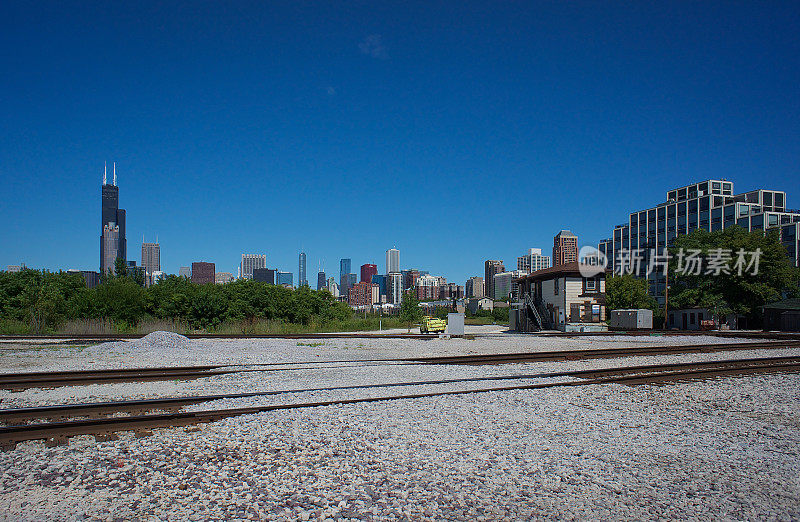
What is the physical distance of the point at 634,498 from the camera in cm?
529

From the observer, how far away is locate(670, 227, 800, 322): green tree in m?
50.5

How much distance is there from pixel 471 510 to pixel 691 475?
3.06 meters

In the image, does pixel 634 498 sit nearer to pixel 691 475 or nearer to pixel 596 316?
pixel 691 475

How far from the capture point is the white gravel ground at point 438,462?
502 cm

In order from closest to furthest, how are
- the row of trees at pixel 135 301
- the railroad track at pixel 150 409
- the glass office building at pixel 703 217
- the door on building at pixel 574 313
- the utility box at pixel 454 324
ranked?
the railroad track at pixel 150 409 < the row of trees at pixel 135 301 < the utility box at pixel 454 324 < the door on building at pixel 574 313 < the glass office building at pixel 703 217

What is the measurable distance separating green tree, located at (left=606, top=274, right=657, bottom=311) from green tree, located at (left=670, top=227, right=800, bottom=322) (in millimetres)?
3464

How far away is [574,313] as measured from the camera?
44406 millimetres

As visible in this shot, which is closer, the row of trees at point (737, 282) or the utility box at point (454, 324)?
the utility box at point (454, 324)

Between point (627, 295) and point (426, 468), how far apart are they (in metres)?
60.4

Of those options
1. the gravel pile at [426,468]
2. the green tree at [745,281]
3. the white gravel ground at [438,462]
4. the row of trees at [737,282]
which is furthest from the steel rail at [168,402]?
the row of trees at [737,282]

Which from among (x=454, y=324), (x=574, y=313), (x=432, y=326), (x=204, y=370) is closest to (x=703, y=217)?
(x=574, y=313)

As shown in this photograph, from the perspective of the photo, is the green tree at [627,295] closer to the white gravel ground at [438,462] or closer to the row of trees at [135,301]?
the row of trees at [135,301]

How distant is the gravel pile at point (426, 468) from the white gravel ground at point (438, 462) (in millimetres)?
24

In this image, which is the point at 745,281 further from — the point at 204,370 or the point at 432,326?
the point at 204,370
